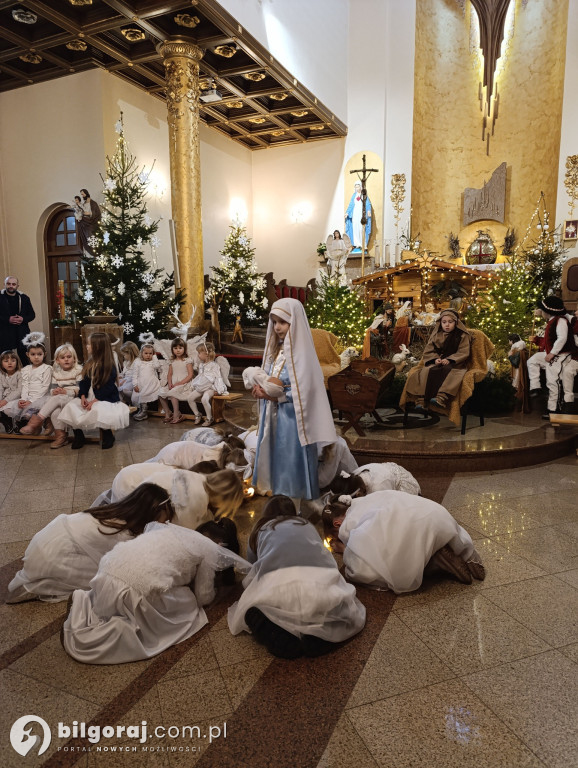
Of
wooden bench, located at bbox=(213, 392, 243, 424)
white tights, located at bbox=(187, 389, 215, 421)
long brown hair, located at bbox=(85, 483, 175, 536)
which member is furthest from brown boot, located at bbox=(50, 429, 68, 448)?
long brown hair, located at bbox=(85, 483, 175, 536)

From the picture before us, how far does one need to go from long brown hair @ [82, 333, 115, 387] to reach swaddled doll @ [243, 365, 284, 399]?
2.88 metres

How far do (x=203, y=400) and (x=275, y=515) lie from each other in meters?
4.48

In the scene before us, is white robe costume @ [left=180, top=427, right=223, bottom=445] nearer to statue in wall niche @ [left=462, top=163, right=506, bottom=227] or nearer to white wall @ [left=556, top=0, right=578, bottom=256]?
white wall @ [left=556, top=0, right=578, bottom=256]

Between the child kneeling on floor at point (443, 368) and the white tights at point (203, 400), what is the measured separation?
2.80 m

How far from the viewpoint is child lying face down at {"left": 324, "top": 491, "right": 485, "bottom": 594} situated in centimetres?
295

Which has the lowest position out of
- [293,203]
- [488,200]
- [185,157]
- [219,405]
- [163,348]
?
[219,405]

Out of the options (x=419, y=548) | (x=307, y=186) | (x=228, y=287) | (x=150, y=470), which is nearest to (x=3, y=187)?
(x=228, y=287)

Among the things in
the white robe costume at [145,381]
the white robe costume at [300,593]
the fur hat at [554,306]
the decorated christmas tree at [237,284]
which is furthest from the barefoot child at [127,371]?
the fur hat at [554,306]

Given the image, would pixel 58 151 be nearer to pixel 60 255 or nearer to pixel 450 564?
pixel 60 255

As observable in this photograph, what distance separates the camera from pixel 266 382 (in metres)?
3.97

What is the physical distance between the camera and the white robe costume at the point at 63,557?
2.91 meters

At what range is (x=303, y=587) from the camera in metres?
2.40

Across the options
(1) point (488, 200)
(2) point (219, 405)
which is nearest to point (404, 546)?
(2) point (219, 405)

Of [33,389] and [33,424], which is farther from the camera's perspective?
[33,389]
